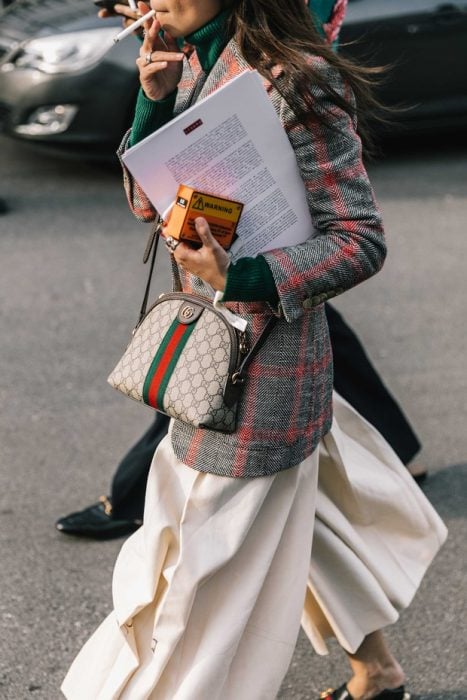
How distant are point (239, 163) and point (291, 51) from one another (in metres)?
0.23

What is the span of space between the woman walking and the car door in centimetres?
543

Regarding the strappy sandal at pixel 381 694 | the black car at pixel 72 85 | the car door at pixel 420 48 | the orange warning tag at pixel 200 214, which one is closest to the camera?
the orange warning tag at pixel 200 214

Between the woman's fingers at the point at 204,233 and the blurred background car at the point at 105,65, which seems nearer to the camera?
the woman's fingers at the point at 204,233

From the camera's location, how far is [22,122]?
7285mm

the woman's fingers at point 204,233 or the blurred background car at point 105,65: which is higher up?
the woman's fingers at point 204,233

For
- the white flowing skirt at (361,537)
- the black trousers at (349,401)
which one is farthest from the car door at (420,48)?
the white flowing skirt at (361,537)

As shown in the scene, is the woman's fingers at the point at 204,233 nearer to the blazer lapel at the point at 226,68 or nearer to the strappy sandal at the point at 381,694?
the blazer lapel at the point at 226,68

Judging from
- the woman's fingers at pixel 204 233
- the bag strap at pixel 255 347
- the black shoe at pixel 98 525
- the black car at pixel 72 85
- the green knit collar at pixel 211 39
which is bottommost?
the black car at pixel 72 85

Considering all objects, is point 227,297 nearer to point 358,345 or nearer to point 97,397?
point 358,345

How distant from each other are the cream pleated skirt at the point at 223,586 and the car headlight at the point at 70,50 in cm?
508

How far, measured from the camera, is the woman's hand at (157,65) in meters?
2.24

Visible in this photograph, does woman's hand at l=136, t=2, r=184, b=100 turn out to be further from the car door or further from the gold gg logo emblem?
the car door

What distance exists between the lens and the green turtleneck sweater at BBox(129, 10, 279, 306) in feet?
7.02

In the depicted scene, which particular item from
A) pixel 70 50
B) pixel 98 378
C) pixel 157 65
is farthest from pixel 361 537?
pixel 70 50
